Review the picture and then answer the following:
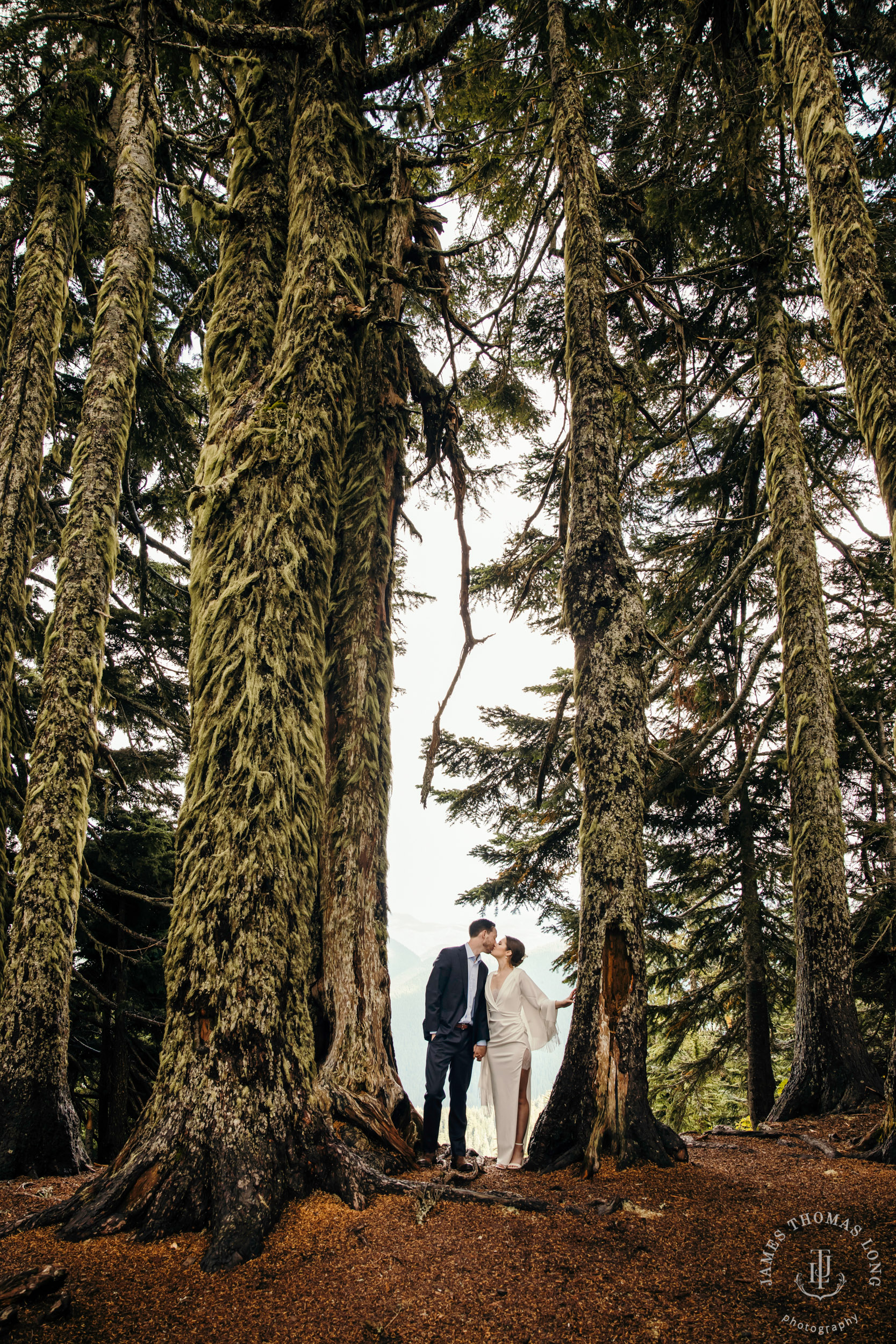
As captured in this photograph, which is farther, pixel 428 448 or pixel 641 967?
pixel 428 448

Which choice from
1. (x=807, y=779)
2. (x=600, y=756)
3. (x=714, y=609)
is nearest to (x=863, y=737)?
(x=807, y=779)

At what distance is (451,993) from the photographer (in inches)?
186

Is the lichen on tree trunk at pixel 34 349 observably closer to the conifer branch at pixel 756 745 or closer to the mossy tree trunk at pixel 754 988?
the conifer branch at pixel 756 745

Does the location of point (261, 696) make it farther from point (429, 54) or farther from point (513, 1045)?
point (429, 54)

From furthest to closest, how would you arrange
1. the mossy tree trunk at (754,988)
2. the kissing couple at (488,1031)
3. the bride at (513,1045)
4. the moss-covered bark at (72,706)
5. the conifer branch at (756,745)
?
the mossy tree trunk at (754,988) < the conifer branch at (756,745) < the bride at (513,1045) < the kissing couple at (488,1031) < the moss-covered bark at (72,706)

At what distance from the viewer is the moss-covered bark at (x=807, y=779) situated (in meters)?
5.34

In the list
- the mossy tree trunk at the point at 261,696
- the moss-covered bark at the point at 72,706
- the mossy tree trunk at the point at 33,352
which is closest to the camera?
the mossy tree trunk at the point at 261,696

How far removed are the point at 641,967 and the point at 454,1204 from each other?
153 centimetres

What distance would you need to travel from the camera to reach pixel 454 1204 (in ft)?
9.18

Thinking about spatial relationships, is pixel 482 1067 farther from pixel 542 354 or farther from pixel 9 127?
pixel 9 127


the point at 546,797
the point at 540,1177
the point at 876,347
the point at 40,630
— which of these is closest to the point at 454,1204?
the point at 540,1177

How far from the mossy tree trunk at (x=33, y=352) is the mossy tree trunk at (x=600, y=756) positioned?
4164mm

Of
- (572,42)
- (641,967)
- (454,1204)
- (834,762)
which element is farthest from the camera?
(572,42)

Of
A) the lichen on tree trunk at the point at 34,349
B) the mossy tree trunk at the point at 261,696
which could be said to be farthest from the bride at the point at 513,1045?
the lichen on tree trunk at the point at 34,349
